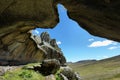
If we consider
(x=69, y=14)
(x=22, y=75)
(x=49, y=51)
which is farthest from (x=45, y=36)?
(x=69, y=14)

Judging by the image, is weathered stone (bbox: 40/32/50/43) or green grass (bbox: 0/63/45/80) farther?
weathered stone (bbox: 40/32/50/43)

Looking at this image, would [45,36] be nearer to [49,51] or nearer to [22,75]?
[49,51]

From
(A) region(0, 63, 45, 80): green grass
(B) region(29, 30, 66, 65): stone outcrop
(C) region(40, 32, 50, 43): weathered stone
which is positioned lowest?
(A) region(0, 63, 45, 80): green grass

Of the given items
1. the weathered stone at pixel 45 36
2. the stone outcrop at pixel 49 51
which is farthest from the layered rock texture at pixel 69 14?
the weathered stone at pixel 45 36

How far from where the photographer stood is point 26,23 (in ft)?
99.1

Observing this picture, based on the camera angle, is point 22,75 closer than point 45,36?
Yes

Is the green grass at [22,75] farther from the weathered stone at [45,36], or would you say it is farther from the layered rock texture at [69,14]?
the weathered stone at [45,36]

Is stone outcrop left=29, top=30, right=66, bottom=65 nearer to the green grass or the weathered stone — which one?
the weathered stone

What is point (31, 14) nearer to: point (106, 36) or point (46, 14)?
point (46, 14)

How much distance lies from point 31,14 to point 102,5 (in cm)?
941

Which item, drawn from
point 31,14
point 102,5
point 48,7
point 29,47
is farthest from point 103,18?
point 29,47

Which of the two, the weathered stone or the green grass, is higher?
the weathered stone

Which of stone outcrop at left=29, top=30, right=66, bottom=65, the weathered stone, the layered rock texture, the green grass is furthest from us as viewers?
the weathered stone

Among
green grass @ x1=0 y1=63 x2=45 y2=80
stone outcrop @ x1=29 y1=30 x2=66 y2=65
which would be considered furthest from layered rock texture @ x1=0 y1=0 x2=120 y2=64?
stone outcrop @ x1=29 y1=30 x2=66 y2=65
